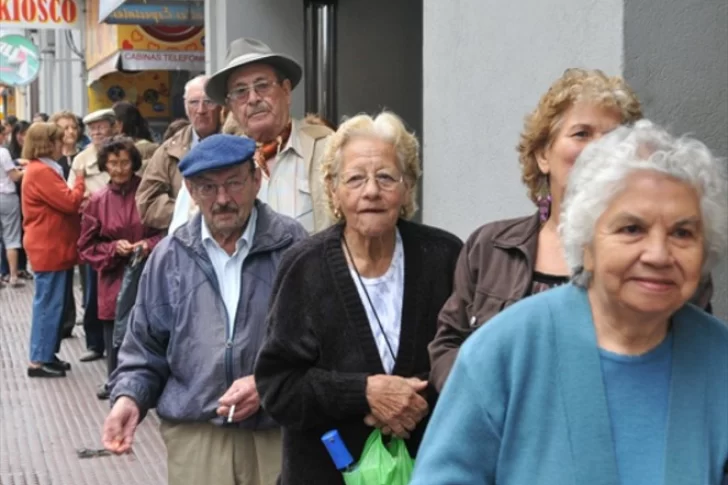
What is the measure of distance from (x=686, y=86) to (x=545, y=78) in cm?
68

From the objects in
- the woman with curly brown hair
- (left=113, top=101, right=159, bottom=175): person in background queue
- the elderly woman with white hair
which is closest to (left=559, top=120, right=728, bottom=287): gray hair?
the elderly woman with white hair

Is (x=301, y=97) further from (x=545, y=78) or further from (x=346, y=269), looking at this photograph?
(x=346, y=269)

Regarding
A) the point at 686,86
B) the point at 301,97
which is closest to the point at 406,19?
the point at 301,97

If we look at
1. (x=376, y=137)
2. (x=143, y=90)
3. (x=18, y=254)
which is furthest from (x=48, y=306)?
(x=143, y=90)

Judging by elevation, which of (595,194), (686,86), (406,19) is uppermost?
(406,19)

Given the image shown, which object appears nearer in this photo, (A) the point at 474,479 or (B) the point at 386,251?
(A) the point at 474,479

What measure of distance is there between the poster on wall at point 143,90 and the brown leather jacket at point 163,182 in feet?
32.3

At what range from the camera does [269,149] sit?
17.6ft

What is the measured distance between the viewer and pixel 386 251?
397cm

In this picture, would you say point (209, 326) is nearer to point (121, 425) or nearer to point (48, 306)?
point (121, 425)

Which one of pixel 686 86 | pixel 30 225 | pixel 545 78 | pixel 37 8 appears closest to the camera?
pixel 686 86

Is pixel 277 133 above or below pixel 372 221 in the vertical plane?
above

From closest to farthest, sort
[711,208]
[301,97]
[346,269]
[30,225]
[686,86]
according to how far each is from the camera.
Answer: [711,208]
[346,269]
[686,86]
[301,97]
[30,225]

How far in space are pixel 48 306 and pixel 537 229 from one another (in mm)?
8049
